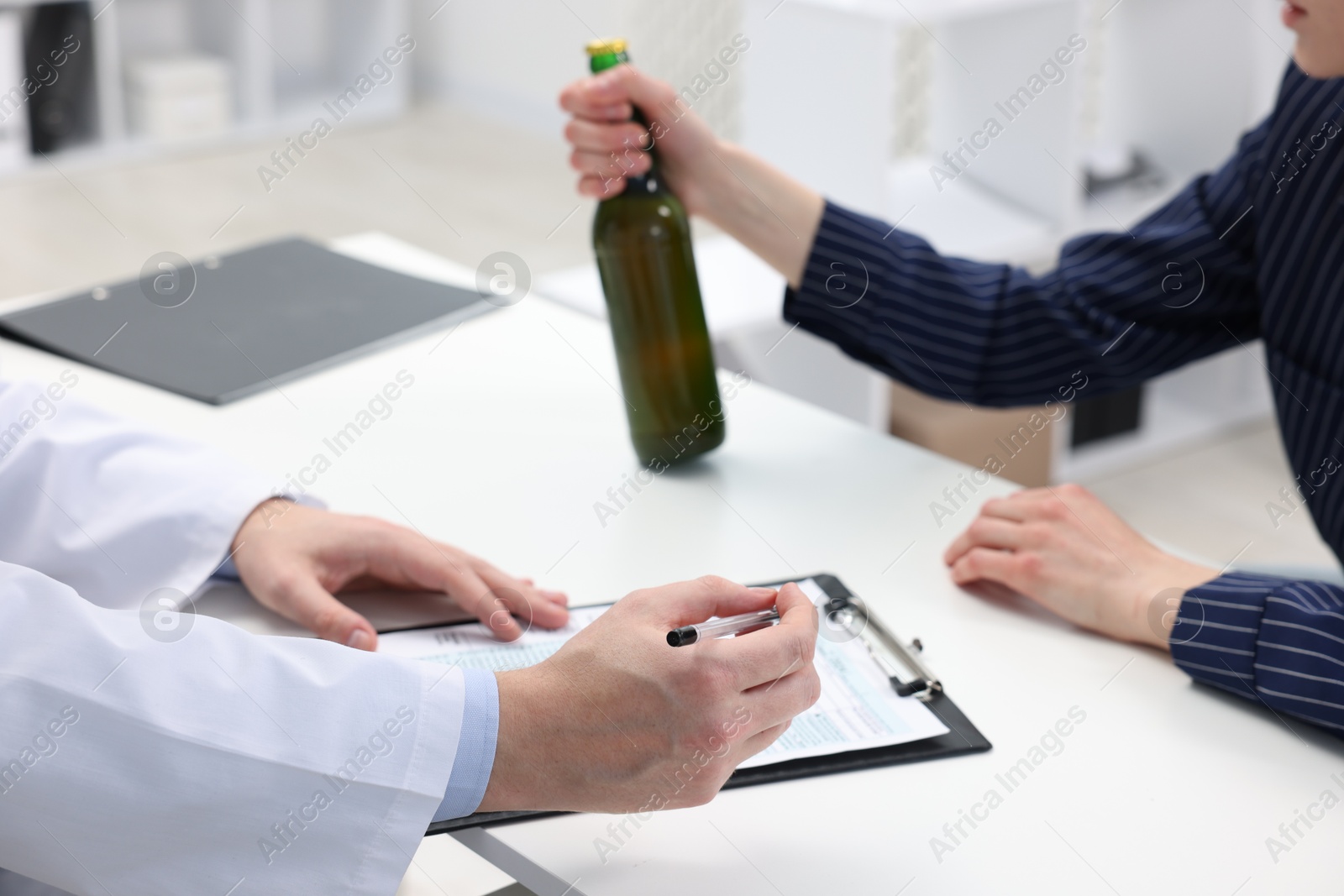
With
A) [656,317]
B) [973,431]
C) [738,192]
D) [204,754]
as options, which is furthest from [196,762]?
[973,431]

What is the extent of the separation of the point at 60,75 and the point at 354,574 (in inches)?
152

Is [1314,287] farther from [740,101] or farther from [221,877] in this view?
[740,101]

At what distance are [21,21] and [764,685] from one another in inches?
167

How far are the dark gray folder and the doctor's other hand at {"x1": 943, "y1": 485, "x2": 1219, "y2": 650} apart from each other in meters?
0.69

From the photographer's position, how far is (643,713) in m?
0.66

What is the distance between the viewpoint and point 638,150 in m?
1.10

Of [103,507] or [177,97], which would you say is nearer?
[103,507]

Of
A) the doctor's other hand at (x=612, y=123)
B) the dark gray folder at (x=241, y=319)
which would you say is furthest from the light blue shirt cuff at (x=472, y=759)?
the dark gray folder at (x=241, y=319)

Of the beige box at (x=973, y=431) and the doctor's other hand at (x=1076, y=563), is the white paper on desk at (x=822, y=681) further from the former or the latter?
the beige box at (x=973, y=431)

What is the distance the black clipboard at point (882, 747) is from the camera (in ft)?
2.39

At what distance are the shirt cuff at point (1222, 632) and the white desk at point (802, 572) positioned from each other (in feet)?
0.06

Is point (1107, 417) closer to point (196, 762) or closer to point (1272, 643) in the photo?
point (1272, 643)

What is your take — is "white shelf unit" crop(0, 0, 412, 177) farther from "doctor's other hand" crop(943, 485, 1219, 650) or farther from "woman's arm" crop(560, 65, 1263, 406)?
"doctor's other hand" crop(943, 485, 1219, 650)

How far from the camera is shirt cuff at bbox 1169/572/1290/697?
32.9 inches
